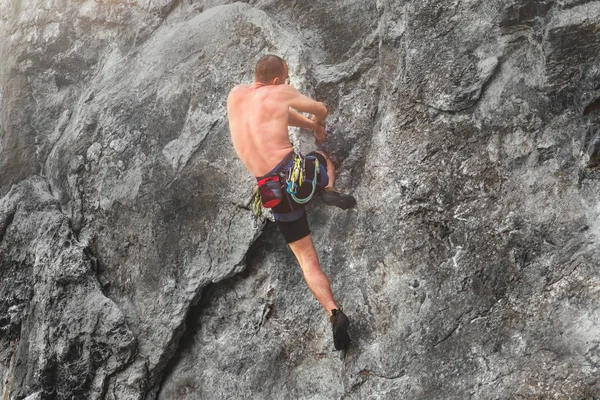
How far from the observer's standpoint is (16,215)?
20.9ft

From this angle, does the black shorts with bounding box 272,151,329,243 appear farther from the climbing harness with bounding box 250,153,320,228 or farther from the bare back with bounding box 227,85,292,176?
the bare back with bounding box 227,85,292,176

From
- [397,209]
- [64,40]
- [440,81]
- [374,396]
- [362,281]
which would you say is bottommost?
[374,396]

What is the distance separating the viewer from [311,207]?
5.07 meters

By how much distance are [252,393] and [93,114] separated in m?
3.44

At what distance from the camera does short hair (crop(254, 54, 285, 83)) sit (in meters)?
4.82

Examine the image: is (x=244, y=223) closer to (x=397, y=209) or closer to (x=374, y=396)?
(x=397, y=209)

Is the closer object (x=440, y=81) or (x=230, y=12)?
(x=440, y=81)

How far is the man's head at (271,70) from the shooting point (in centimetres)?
482

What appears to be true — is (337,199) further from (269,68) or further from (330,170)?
(269,68)

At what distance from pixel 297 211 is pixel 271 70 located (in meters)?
1.23

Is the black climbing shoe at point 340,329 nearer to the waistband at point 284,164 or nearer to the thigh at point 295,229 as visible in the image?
the thigh at point 295,229

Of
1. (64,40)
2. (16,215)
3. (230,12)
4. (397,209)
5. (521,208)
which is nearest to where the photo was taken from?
(521,208)

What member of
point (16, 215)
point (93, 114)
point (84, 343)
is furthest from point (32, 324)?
point (93, 114)

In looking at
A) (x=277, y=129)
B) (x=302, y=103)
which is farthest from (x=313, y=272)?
(x=302, y=103)
